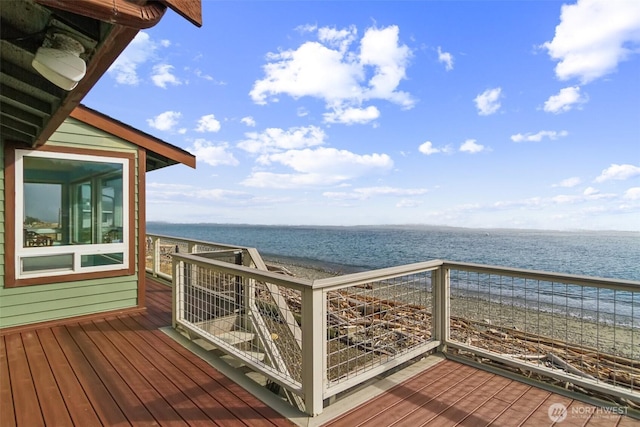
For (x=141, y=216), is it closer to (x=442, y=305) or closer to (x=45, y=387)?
(x=45, y=387)

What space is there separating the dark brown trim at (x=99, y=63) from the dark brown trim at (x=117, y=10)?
0.19 m

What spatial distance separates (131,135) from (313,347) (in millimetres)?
3834

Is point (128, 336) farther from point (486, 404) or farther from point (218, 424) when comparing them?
point (486, 404)

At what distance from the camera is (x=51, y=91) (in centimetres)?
224

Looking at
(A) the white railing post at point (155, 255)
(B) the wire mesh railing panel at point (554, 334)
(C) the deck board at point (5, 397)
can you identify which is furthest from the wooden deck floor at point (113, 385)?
(A) the white railing post at point (155, 255)

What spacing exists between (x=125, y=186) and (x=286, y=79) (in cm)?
763

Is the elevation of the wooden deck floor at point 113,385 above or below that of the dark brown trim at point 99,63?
below

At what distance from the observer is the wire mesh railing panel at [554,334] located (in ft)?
7.74

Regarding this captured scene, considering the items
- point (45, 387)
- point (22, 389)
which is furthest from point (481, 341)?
point (22, 389)

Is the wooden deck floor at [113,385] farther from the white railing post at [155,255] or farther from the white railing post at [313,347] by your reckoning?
the white railing post at [155,255]

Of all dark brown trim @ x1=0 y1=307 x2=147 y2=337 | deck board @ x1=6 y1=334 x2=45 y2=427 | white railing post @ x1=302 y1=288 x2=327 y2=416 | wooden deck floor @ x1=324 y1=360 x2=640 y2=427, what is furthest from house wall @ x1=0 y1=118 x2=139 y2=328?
wooden deck floor @ x1=324 y1=360 x2=640 y2=427

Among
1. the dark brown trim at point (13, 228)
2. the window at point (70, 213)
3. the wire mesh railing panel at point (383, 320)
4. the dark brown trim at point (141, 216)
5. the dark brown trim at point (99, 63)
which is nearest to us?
the dark brown trim at point (99, 63)

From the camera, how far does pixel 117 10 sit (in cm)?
112

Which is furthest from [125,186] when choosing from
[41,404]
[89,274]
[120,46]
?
[120,46]
